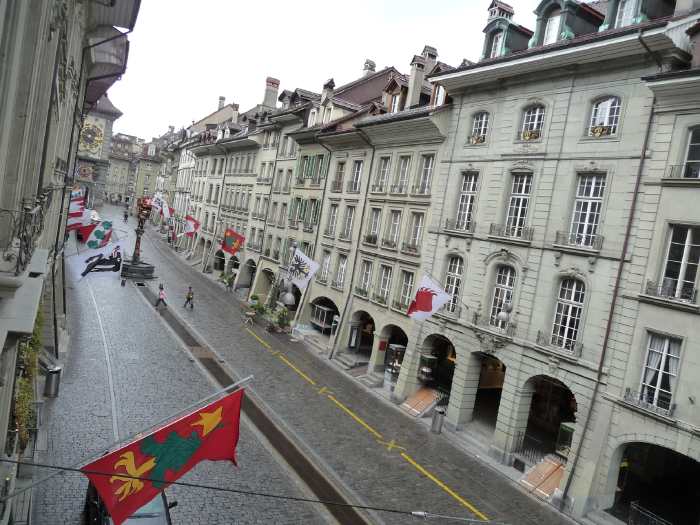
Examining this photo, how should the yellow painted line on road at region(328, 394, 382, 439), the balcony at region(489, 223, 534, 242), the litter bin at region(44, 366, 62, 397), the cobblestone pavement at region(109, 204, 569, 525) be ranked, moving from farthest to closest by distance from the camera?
1. the yellow painted line on road at region(328, 394, 382, 439)
2. the balcony at region(489, 223, 534, 242)
3. the litter bin at region(44, 366, 62, 397)
4. the cobblestone pavement at region(109, 204, 569, 525)

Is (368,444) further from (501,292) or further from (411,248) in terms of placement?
(411,248)

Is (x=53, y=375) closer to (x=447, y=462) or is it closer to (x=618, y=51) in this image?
(x=447, y=462)

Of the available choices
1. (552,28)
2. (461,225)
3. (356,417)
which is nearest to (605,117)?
(552,28)

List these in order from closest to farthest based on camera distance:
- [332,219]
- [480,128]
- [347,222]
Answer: [480,128], [347,222], [332,219]

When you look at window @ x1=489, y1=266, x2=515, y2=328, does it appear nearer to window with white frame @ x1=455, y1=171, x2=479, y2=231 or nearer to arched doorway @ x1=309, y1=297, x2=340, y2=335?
window with white frame @ x1=455, y1=171, x2=479, y2=231

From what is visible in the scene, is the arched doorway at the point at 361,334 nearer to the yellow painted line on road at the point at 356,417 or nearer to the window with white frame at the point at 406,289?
the window with white frame at the point at 406,289

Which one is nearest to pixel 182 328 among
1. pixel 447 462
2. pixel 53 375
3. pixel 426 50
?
pixel 53 375

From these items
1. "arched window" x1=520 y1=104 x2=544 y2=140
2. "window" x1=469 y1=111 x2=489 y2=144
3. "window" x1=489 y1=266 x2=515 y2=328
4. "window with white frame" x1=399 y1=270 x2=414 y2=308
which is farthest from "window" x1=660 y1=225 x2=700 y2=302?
"window with white frame" x1=399 y1=270 x2=414 y2=308

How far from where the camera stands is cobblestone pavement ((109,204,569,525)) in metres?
18.8

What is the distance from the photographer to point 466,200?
27547mm

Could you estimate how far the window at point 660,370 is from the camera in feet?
59.3

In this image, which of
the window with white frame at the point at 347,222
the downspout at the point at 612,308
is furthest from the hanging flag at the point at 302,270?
the downspout at the point at 612,308

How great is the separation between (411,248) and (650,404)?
49.3 feet

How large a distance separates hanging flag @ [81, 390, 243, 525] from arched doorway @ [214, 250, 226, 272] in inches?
2154
